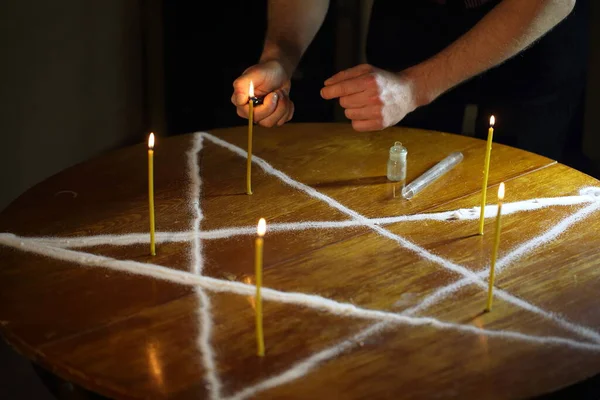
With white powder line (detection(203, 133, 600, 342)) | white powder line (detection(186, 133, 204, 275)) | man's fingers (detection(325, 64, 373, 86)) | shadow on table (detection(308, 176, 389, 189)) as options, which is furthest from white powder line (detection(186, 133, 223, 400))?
man's fingers (detection(325, 64, 373, 86))

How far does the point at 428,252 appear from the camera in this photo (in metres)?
1.43

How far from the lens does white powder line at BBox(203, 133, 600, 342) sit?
1211mm

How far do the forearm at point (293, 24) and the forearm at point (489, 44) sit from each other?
1.36 ft

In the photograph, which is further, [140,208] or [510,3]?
[510,3]

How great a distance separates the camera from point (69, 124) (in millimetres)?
3170

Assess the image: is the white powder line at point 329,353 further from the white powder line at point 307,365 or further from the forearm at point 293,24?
the forearm at point 293,24

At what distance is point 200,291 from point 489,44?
1010 millimetres

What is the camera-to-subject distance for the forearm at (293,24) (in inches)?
85.8

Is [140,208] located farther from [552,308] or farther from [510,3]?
[510,3]

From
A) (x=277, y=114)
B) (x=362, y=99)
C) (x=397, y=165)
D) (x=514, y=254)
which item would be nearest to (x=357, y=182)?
(x=397, y=165)

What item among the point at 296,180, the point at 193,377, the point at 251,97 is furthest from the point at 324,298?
the point at 251,97

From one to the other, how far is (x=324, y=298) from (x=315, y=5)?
1226 millimetres

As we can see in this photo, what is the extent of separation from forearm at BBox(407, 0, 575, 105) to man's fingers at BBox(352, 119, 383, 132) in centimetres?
15

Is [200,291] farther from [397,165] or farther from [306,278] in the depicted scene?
[397,165]
